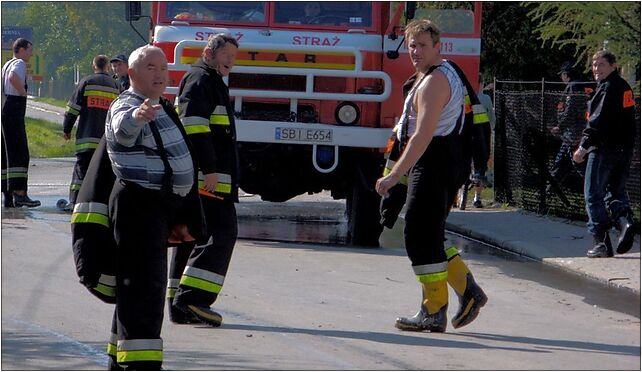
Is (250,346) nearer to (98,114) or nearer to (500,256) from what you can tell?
(500,256)

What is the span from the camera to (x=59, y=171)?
21.3 m

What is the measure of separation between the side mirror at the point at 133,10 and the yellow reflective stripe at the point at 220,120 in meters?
5.59

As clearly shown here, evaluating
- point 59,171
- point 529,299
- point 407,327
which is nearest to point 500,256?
point 529,299

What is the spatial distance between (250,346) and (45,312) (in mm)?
1570

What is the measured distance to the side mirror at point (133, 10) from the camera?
1355 cm

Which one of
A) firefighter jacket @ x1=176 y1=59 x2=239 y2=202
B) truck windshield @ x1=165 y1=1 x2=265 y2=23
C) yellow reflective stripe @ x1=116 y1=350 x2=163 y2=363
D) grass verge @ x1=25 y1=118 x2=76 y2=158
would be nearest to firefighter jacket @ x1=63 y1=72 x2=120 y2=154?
truck windshield @ x1=165 y1=1 x2=265 y2=23

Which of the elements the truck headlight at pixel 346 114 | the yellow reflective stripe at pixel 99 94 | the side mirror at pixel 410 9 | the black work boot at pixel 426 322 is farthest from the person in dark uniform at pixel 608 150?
the yellow reflective stripe at pixel 99 94

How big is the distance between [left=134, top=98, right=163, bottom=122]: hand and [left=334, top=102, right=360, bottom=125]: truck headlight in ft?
21.9

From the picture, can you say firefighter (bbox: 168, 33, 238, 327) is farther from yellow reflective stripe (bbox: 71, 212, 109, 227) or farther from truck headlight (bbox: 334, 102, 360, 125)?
truck headlight (bbox: 334, 102, 360, 125)

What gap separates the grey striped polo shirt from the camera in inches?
236

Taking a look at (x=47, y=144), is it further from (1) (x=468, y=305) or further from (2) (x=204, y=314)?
(1) (x=468, y=305)

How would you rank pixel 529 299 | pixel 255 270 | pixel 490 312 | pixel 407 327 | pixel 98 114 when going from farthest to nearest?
pixel 98 114, pixel 255 270, pixel 529 299, pixel 490 312, pixel 407 327

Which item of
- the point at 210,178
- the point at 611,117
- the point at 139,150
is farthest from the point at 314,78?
the point at 139,150

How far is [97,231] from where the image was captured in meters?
6.08
